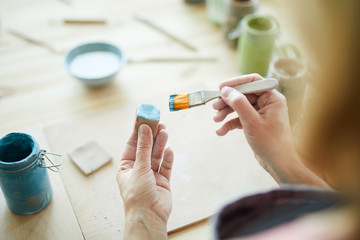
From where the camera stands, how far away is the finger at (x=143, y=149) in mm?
750

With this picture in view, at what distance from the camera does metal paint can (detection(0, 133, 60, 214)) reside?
73 centimetres

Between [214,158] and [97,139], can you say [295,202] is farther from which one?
[97,139]

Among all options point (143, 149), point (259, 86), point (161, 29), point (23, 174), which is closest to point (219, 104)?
point (259, 86)

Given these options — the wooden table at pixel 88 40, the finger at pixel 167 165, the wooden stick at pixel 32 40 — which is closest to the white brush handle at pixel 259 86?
the finger at pixel 167 165

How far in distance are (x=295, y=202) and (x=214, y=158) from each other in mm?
460

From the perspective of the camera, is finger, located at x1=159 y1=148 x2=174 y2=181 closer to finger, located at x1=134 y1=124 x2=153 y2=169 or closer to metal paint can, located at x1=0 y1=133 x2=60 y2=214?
finger, located at x1=134 y1=124 x2=153 y2=169

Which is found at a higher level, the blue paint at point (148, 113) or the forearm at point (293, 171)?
the forearm at point (293, 171)

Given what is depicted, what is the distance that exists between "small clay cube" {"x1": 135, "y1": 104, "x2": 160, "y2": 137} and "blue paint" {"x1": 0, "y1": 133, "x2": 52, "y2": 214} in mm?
227

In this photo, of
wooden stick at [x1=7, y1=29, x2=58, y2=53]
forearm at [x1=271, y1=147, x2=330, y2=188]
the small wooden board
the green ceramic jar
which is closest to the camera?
forearm at [x1=271, y1=147, x2=330, y2=188]

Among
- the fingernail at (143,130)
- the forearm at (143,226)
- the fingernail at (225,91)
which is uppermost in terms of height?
the fingernail at (225,91)

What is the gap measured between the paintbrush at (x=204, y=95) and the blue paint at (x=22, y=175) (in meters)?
0.33

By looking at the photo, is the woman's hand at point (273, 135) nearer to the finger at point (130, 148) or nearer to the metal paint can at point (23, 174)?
the finger at point (130, 148)

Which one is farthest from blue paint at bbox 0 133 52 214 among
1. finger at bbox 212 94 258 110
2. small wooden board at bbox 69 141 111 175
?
finger at bbox 212 94 258 110

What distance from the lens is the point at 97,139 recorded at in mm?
1007
